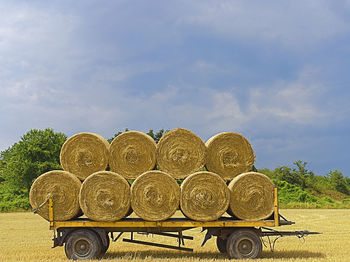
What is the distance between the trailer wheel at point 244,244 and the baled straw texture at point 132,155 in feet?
8.55

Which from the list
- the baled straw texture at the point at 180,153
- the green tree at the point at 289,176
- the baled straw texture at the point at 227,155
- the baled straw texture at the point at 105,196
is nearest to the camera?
the baled straw texture at the point at 105,196

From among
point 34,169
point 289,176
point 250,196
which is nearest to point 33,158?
point 34,169

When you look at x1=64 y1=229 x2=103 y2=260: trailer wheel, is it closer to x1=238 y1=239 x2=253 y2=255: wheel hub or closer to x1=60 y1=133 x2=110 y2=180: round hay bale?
x1=60 y1=133 x2=110 y2=180: round hay bale

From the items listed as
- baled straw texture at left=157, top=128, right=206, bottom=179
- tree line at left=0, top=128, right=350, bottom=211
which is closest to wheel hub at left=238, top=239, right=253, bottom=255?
baled straw texture at left=157, top=128, right=206, bottom=179

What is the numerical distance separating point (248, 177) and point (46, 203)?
4.90 metres

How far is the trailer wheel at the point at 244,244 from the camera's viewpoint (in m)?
10.1

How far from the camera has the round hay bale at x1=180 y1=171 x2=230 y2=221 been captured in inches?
385

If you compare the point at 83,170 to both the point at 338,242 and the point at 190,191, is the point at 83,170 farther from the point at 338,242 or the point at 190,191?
the point at 338,242

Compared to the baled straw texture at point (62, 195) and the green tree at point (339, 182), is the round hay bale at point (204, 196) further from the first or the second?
the green tree at point (339, 182)

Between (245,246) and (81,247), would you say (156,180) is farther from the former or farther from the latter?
(245,246)

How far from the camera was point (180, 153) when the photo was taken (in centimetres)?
1022

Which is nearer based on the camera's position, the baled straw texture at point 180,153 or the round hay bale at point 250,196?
the round hay bale at point 250,196

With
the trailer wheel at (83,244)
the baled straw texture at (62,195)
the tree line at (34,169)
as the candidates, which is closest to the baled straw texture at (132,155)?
the baled straw texture at (62,195)

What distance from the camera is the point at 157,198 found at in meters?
9.74
